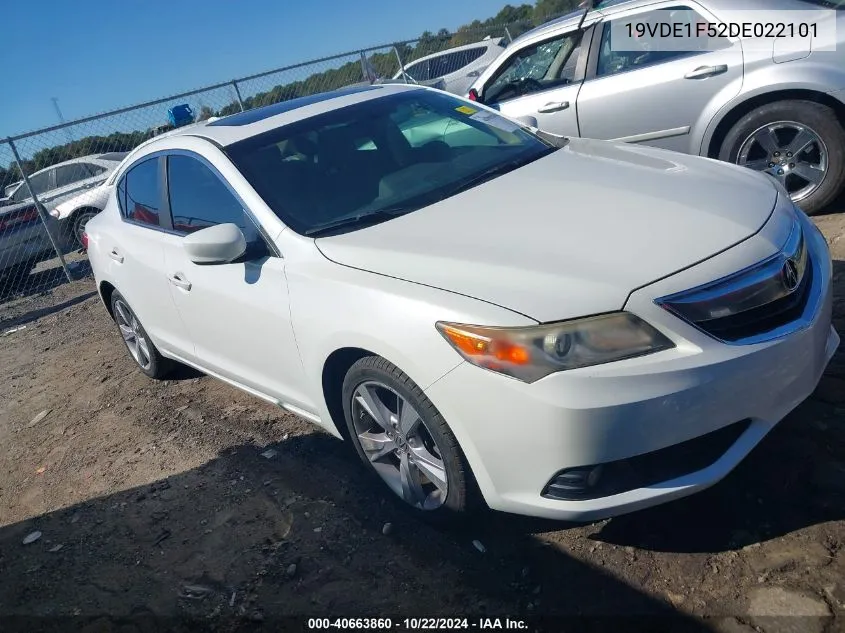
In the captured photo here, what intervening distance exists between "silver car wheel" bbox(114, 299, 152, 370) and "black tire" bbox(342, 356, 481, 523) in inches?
109

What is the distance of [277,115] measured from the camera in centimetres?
401

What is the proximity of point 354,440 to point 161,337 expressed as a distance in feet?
6.44

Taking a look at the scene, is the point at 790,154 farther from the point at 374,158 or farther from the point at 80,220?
the point at 80,220

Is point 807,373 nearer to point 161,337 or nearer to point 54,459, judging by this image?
point 161,337

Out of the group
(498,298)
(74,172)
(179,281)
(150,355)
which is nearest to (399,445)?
(498,298)

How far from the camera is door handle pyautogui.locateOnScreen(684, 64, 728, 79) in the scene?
208 inches

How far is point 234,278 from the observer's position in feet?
11.3

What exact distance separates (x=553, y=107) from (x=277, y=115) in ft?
9.45

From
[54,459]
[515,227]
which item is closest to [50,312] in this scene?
[54,459]

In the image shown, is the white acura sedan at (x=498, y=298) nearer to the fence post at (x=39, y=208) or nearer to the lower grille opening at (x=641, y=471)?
the lower grille opening at (x=641, y=471)

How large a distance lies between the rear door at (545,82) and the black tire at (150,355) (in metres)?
3.48

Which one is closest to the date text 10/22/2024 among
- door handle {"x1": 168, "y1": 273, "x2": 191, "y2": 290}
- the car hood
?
the car hood

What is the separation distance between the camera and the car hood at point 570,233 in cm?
244

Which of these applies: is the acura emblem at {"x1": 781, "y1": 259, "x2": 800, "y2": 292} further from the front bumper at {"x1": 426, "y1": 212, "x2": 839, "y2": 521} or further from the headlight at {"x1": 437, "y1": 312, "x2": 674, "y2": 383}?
the headlight at {"x1": 437, "y1": 312, "x2": 674, "y2": 383}
